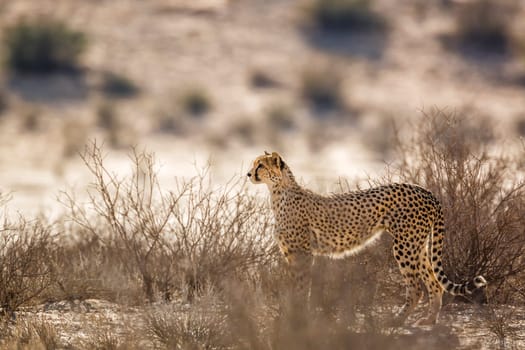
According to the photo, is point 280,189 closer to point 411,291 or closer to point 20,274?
point 411,291

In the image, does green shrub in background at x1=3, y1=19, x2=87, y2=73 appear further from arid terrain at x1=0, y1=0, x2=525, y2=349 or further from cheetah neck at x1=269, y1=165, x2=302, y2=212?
cheetah neck at x1=269, y1=165, x2=302, y2=212

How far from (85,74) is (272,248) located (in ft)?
53.5

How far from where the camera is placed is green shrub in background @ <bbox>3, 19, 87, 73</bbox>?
79.1 feet

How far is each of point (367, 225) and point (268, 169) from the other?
815mm

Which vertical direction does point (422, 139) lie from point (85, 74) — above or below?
below

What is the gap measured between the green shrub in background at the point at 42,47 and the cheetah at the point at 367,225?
1660cm

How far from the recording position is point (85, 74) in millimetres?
24531

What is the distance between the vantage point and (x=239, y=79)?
25.0 m

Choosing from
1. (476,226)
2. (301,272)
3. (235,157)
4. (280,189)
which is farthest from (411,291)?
(235,157)

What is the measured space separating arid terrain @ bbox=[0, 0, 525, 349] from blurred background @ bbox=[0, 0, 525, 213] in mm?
62

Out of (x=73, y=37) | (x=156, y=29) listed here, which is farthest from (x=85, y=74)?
(x=156, y=29)

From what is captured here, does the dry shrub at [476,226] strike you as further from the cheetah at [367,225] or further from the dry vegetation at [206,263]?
the cheetah at [367,225]

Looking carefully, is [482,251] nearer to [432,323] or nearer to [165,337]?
[432,323]

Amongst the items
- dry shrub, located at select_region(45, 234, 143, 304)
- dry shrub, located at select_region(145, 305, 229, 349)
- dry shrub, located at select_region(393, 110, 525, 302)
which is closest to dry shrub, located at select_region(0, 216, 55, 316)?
dry shrub, located at select_region(45, 234, 143, 304)
